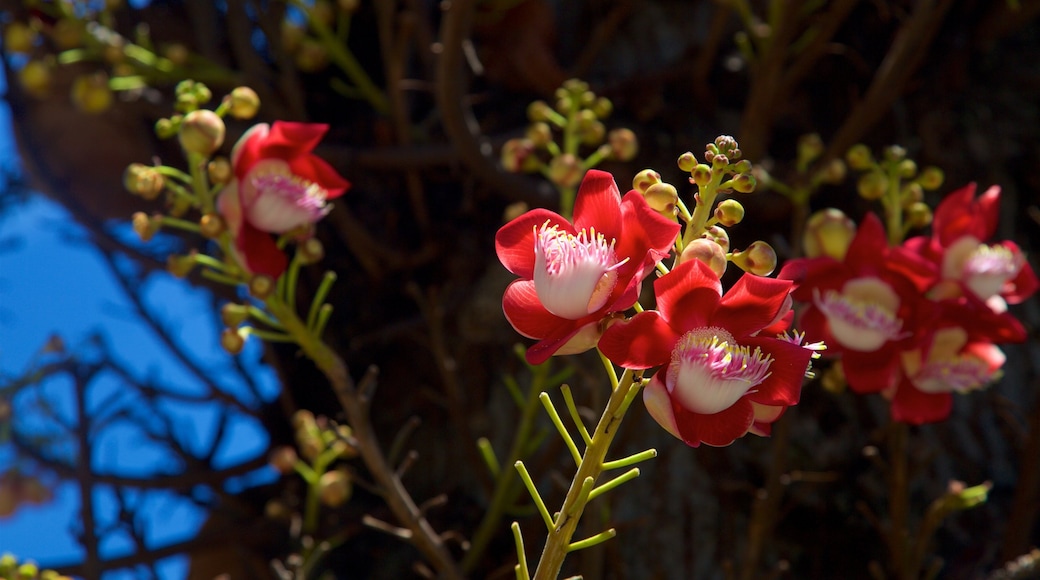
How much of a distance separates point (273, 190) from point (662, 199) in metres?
0.33

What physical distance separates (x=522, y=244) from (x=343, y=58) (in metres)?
0.82

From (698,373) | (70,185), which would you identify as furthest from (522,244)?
(70,185)

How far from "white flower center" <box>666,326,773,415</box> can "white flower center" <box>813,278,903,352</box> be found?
0.32 meters

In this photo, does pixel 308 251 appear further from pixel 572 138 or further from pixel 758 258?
pixel 758 258

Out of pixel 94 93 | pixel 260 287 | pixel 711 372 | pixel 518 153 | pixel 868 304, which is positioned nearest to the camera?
pixel 711 372

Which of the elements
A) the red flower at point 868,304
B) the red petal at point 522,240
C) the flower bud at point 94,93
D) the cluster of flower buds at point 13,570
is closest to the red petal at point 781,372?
the red petal at point 522,240

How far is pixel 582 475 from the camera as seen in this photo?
47 cm

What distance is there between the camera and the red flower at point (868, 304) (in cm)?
78

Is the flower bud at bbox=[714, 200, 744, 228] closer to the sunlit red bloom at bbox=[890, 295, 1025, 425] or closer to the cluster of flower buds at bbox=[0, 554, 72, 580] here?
the sunlit red bloom at bbox=[890, 295, 1025, 425]

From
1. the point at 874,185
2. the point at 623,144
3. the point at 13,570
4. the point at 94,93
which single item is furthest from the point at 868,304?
the point at 94,93

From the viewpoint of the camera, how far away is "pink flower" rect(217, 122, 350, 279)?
28.0 inches

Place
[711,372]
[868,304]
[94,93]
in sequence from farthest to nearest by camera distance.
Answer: [94,93] < [868,304] < [711,372]

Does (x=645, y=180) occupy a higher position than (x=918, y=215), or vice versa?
(x=645, y=180)

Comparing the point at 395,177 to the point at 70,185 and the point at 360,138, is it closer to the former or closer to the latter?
the point at 360,138
